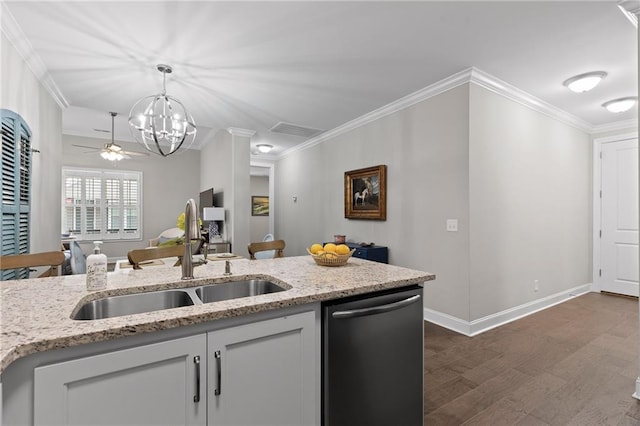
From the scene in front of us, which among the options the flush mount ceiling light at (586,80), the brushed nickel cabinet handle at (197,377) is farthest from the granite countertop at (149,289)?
the flush mount ceiling light at (586,80)

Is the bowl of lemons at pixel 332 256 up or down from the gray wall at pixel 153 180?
down

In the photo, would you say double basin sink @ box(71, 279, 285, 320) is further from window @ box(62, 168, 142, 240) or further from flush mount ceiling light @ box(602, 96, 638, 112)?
window @ box(62, 168, 142, 240)

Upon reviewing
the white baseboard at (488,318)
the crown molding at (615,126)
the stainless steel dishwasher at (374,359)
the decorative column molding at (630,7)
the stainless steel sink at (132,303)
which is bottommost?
the white baseboard at (488,318)

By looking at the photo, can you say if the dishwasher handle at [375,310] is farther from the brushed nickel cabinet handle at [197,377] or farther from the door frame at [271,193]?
the door frame at [271,193]

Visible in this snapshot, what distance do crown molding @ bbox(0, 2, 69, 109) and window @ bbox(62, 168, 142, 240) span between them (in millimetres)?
3284

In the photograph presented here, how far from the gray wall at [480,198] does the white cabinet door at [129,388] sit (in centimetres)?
281

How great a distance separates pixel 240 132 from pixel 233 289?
4.09 meters

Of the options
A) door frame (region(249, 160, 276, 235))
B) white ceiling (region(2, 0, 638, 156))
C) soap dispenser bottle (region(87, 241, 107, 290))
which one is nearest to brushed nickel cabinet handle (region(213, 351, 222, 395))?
soap dispenser bottle (region(87, 241, 107, 290))

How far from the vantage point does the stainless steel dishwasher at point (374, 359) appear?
53.3 inches

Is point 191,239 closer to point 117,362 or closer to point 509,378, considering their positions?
point 117,362

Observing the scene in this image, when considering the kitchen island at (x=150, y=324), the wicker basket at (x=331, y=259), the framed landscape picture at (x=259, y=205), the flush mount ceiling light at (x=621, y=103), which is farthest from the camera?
the framed landscape picture at (x=259, y=205)

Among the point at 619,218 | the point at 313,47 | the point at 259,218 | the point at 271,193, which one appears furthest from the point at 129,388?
the point at 259,218

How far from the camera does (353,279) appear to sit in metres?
1.57

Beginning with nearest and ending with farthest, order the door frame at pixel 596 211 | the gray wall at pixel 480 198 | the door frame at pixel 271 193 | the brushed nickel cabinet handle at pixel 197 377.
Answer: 1. the brushed nickel cabinet handle at pixel 197 377
2. the gray wall at pixel 480 198
3. the door frame at pixel 596 211
4. the door frame at pixel 271 193
